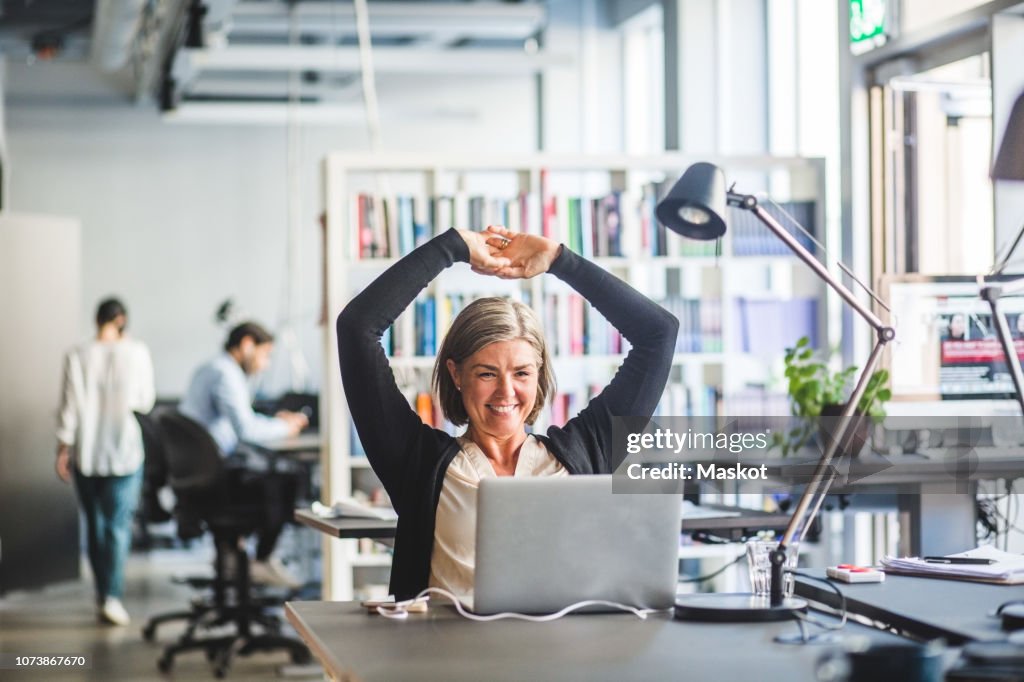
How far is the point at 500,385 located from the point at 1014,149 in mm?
1677

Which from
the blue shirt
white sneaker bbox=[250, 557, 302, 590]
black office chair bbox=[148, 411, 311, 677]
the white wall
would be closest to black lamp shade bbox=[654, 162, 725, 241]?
black office chair bbox=[148, 411, 311, 677]

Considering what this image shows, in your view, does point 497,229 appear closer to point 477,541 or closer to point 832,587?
point 477,541

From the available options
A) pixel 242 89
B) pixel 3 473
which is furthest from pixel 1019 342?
pixel 242 89

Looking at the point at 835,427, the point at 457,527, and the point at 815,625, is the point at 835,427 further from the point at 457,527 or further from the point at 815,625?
the point at 815,625

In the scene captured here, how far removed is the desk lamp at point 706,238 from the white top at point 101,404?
17.1 ft

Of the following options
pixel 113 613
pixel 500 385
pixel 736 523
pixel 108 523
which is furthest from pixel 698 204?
pixel 108 523

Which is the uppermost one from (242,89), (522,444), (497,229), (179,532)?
(242,89)

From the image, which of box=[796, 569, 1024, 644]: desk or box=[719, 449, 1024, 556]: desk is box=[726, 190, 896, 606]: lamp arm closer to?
box=[796, 569, 1024, 644]: desk

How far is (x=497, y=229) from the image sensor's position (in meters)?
2.86

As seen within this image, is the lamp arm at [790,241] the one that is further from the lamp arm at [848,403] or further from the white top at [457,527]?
the white top at [457,527]

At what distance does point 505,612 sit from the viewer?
2.35m

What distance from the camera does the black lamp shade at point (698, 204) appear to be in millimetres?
2461

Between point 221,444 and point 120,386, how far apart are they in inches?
37.9

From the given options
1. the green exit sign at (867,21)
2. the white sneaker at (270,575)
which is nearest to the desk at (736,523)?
the green exit sign at (867,21)
